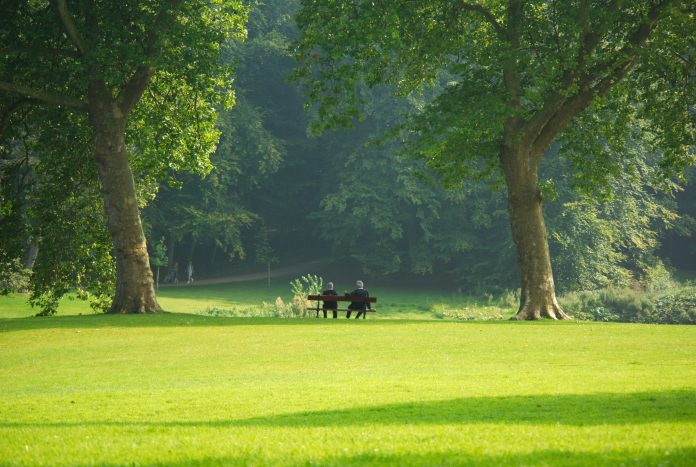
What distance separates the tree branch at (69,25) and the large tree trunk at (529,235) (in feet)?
44.2

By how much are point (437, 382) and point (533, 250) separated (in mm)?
16737

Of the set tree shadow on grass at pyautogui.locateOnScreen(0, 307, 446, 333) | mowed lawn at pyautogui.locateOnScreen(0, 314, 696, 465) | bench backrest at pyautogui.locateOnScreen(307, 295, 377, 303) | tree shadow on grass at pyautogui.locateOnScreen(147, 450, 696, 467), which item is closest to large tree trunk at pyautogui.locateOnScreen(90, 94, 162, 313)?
tree shadow on grass at pyautogui.locateOnScreen(0, 307, 446, 333)

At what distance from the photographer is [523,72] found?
29.1 m

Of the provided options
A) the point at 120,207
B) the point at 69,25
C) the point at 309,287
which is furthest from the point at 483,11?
the point at 309,287

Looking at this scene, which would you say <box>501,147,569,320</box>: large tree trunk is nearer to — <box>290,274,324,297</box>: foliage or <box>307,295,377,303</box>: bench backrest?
<box>307,295,377,303</box>: bench backrest

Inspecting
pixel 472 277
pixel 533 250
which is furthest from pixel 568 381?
pixel 472 277

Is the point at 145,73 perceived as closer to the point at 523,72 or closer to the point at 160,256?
the point at 523,72

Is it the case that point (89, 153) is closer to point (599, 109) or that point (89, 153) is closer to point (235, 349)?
point (235, 349)

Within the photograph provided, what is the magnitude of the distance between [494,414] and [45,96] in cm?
2049

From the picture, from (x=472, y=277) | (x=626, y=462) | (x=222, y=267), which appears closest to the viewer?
(x=626, y=462)

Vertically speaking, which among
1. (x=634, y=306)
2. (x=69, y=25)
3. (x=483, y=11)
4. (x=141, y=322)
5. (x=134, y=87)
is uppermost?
(x=483, y=11)

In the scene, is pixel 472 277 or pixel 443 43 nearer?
pixel 443 43

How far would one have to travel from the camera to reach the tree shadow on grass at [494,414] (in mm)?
9664

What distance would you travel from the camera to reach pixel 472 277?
60500mm
